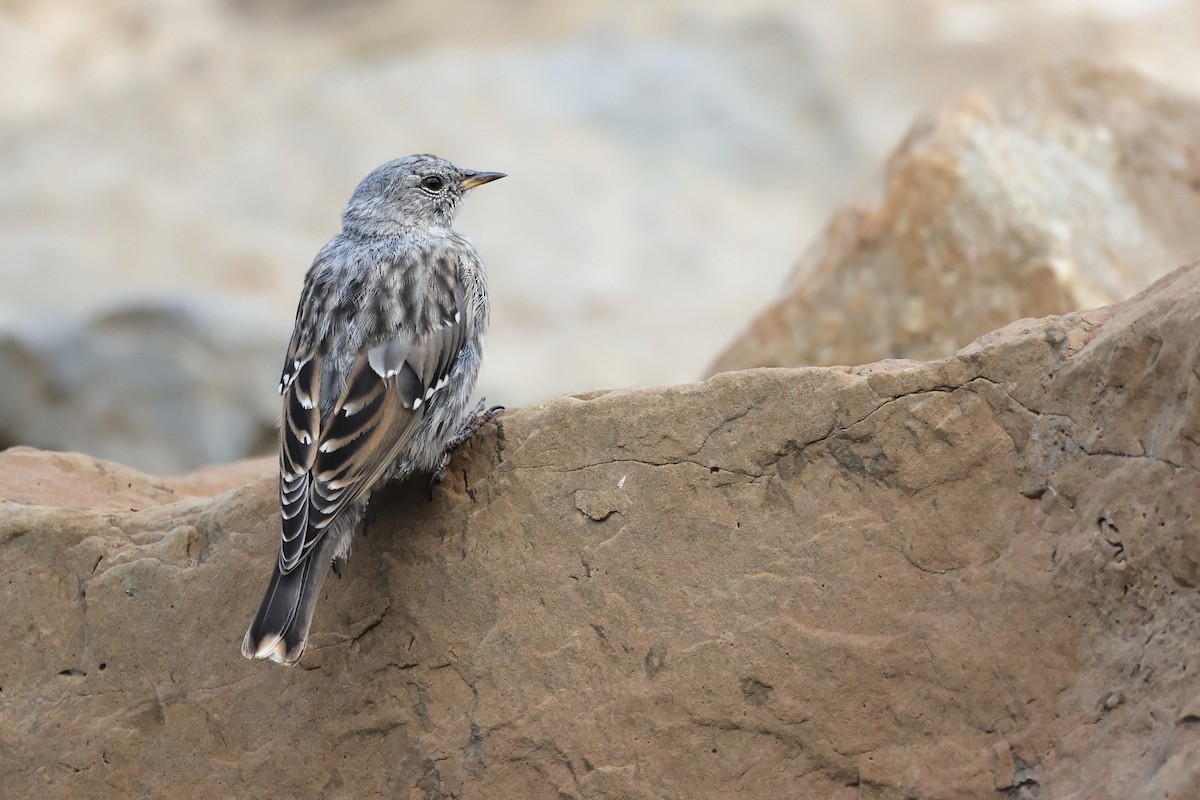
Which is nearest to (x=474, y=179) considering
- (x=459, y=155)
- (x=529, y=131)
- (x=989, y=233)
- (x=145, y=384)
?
(x=989, y=233)

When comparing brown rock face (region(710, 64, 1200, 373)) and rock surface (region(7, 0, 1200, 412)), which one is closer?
brown rock face (region(710, 64, 1200, 373))

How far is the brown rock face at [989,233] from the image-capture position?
23.4 ft

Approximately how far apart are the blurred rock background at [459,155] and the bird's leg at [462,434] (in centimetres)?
628

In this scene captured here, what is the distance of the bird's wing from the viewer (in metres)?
4.62

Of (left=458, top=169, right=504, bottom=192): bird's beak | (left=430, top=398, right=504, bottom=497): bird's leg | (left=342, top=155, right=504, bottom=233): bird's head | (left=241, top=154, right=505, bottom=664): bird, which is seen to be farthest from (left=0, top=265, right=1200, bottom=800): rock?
(left=458, top=169, right=504, bottom=192): bird's beak

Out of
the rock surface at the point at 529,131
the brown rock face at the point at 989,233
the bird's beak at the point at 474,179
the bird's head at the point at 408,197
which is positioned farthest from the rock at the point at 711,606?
the rock surface at the point at 529,131

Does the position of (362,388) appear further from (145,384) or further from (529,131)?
(529,131)

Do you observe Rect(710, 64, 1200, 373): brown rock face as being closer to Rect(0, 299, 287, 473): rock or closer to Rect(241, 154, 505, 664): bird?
Rect(241, 154, 505, 664): bird

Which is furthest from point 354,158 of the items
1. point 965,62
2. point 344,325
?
point 344,325

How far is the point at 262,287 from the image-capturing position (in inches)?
496

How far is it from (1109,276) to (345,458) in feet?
13.5

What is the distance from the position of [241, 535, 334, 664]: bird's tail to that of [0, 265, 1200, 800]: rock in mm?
305

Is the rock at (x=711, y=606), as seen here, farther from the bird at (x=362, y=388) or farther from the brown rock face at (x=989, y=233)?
the brown rock face at (x=989, y=233)

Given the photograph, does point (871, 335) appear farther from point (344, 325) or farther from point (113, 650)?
point (113, 650)
